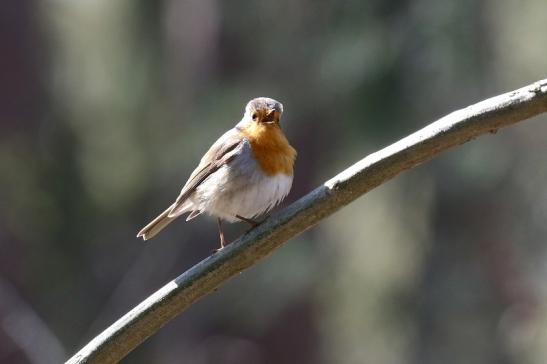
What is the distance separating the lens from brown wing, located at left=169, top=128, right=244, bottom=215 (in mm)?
4086

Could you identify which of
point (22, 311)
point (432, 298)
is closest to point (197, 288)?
point (432, 298)

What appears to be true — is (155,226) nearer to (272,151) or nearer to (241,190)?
(241,190)

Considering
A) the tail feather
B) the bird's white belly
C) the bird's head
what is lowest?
the bird's white belly

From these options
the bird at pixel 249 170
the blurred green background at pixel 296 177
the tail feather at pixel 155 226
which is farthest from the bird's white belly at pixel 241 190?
the blurred green background at pixel 296 177

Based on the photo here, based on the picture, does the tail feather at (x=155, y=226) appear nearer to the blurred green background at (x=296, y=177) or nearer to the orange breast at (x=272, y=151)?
the orange breast at (x=272, y=151)

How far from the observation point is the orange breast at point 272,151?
388 centimetres

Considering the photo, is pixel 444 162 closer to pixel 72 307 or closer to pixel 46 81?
pixel 72 307

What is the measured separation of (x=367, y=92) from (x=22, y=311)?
3.95 meters

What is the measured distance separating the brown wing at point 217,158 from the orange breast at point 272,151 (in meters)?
0.13

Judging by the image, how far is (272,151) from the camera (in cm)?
389

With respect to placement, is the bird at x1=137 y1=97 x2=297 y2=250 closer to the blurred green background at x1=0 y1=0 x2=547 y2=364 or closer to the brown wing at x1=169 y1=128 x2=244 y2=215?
the brown wing at x1=169 y1=128 x2=244 y2=215

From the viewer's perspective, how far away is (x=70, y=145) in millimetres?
9398

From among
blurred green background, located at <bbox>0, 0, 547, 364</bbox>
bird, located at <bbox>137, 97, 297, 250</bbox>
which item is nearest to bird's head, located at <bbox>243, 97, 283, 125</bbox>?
bird, located at <bbox>137, 97, 297, 250</bbox>

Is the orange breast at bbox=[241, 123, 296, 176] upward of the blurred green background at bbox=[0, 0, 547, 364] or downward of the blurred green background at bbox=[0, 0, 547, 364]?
downward
